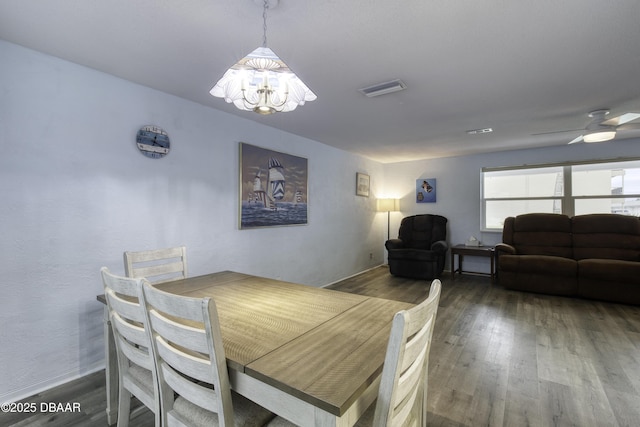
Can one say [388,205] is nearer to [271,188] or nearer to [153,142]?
[271,188]

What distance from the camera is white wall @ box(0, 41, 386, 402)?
1.85 metres

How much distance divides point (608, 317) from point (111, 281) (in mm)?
4681

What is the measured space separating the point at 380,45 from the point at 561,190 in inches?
189

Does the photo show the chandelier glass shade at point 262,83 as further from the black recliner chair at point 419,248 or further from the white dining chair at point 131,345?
the black recliner chair at point 419,248

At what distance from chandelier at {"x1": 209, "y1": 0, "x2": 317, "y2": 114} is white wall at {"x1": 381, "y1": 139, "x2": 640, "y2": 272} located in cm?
481

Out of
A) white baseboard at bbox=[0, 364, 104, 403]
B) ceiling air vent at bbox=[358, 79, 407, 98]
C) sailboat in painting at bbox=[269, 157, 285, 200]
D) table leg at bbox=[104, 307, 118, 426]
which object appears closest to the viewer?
table leg at bbox=[104, 307, 118, 426]

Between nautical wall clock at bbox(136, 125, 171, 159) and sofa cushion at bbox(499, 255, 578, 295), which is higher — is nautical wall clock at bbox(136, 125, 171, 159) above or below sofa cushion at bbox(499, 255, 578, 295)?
above

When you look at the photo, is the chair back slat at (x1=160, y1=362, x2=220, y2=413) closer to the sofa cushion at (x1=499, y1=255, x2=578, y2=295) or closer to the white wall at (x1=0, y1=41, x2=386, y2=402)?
the white wall at (x1=0, y1=41, x2=386, y2=402)

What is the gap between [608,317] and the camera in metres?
3.26

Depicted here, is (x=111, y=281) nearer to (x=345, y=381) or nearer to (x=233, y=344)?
(x=233, y=344)

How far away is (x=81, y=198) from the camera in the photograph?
2107 mm

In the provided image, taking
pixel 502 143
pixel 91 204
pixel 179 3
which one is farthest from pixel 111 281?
pixel 502 143

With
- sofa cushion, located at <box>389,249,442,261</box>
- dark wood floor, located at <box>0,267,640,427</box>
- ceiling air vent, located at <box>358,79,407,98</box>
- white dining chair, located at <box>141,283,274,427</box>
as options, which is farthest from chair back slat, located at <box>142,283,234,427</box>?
sofa cushion, located at <box>389,249,442,261</box>

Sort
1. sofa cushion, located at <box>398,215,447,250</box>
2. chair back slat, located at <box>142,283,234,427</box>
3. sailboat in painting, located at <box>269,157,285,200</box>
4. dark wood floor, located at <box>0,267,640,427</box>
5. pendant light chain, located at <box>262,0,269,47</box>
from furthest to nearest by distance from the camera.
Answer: sofa cushion, located at <box>398,215,447,250</box>, sailboat in painting, located at <box>269,157,285,200</box>, dark wood floor, located at <box>0,267,640,427</box>, pendant light chain, located at <box>262,0,269,47</box>, chair back slat, located at <box>142,283,234,427</box>
